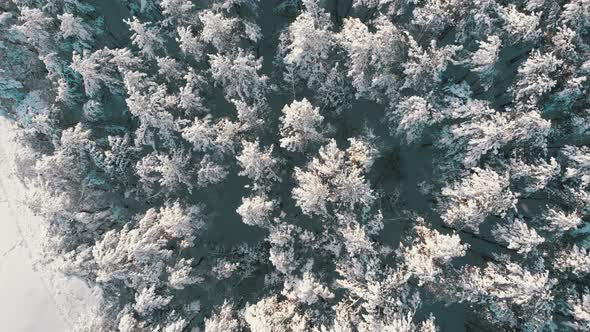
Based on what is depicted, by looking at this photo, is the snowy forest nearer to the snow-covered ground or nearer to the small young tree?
the small young tree

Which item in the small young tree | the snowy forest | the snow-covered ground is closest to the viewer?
the snowy forest

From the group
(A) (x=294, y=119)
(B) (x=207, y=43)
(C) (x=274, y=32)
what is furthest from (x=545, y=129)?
(B) (x=207, y=43)

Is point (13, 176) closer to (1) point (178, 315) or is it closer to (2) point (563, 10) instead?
(1) point (178, 315)

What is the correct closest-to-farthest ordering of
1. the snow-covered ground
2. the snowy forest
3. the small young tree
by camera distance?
the snowy forest
the small young tree
the snow-covered ground

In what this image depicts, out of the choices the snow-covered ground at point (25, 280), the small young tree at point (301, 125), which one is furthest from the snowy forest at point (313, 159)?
the snow-covered ground at point (25, 280)

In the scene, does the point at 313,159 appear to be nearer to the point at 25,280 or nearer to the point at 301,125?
the point at 301,125


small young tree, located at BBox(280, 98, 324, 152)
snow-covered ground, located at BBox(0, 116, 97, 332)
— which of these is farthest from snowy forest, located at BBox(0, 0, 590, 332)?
snow-covered ground, located at BBox(0, 116, 97, 332)
